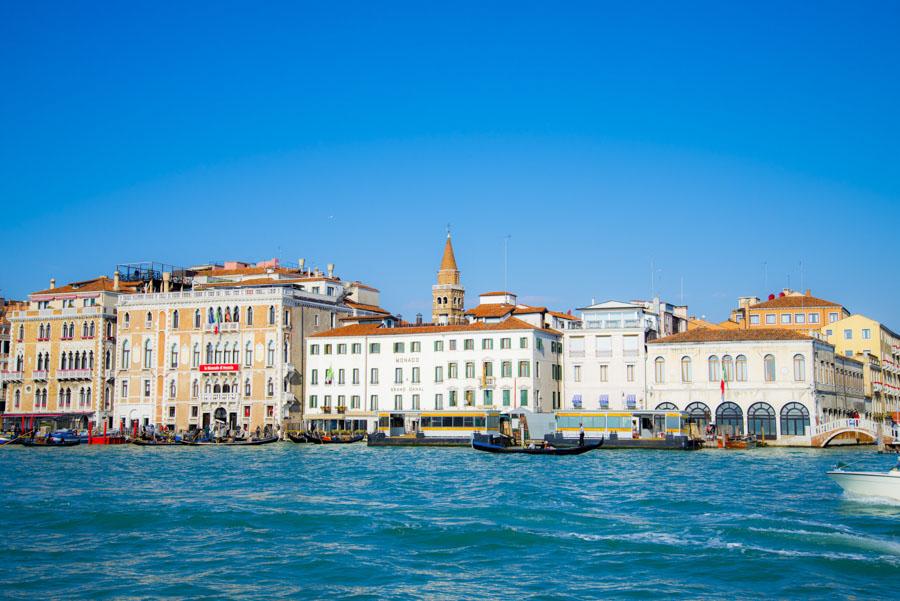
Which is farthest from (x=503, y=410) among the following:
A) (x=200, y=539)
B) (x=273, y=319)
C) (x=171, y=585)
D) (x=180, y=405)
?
(x=171, y=585)

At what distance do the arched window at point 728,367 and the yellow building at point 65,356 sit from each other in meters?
38.5

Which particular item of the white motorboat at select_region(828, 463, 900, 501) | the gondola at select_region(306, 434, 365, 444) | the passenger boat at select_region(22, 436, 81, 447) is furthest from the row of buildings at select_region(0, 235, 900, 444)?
the white motorboat at select_region(828, 463, 900, 501)

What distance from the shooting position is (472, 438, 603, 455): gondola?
4769cm

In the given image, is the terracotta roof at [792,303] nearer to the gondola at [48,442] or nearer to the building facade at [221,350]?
the building facade at [221,350]

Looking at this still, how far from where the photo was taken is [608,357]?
5919 cm

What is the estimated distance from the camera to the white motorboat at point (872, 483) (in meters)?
24.6

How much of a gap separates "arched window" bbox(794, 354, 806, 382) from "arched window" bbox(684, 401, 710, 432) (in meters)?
4.77

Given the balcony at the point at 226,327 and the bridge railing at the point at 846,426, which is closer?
the bridge railing at the point at 846,426

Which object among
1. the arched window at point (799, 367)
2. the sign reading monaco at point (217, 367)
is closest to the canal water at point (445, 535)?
the arched window at point (799, 367)

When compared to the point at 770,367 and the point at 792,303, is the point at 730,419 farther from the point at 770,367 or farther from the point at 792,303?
the point at 792,303

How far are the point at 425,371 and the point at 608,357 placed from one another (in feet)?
33.9

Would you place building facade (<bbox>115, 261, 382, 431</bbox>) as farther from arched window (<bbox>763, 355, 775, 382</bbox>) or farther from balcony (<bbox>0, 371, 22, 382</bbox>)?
arched window (<bbox>763, 355, 775, 382</bbox>)

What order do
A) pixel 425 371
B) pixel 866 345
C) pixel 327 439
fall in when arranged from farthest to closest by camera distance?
pixel 866 345
pixel 425 371
pixel 327 439

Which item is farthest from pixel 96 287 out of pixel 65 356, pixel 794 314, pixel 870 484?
pixel 870 484
